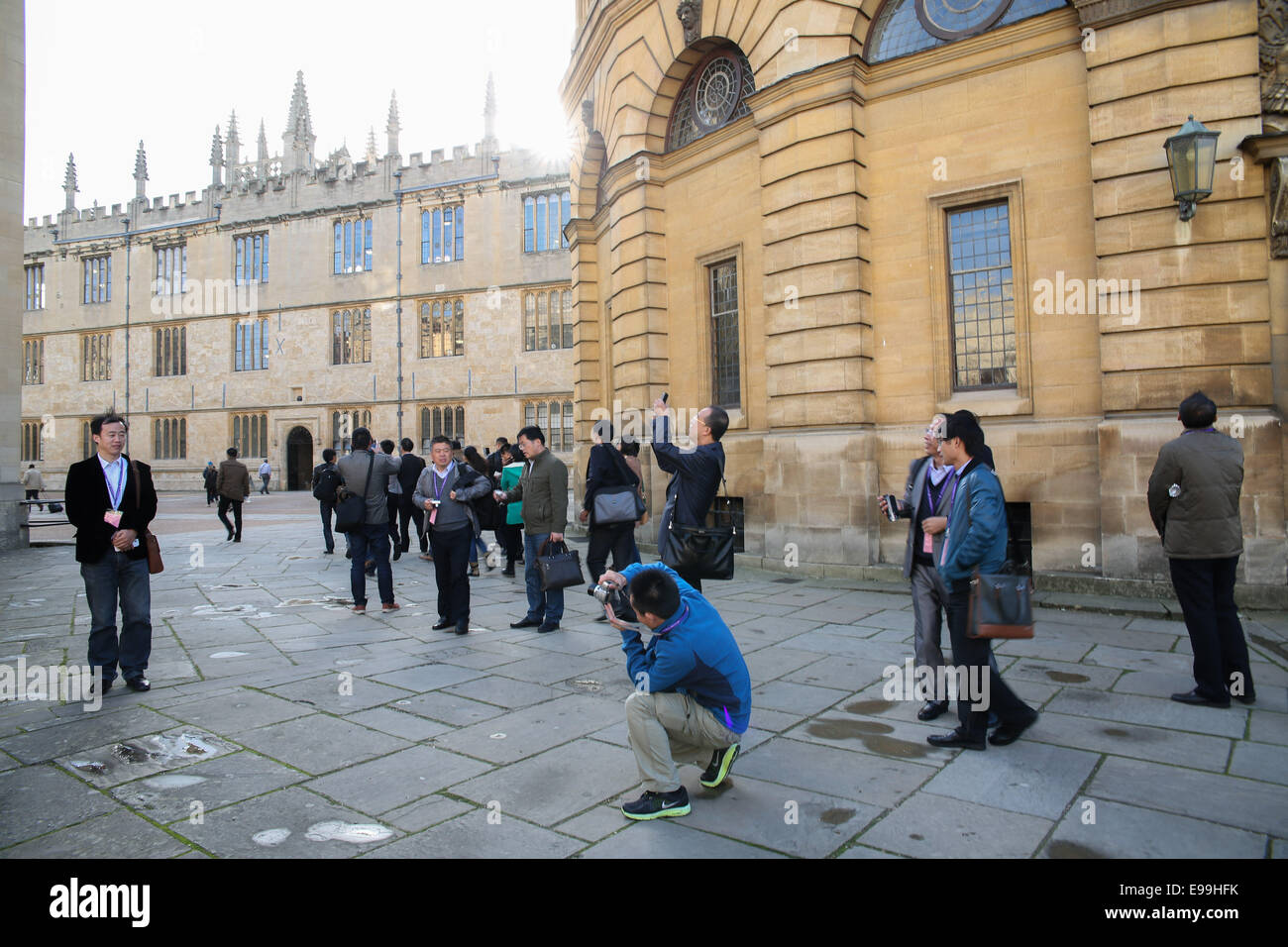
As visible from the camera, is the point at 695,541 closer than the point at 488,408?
Yes

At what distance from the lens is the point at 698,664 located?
3508 mm

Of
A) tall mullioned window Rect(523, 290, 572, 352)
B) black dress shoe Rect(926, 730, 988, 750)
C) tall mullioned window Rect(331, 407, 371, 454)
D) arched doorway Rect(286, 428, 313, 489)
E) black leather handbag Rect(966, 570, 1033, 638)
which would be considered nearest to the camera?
black leather handbag Rect(966, 570, 1033, 638)

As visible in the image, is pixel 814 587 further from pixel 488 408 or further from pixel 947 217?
pixel 488 408

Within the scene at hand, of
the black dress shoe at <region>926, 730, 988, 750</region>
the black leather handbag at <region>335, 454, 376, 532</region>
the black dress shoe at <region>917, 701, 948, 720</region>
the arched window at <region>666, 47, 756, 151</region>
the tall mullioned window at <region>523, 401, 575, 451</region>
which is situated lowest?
the black dress shoe at <region>926, 730, 988, 750</region>

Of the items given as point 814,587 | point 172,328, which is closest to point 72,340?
point 172,328

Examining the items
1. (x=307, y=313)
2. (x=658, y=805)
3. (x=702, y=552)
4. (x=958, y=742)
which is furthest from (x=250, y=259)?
(x=958, y=742)

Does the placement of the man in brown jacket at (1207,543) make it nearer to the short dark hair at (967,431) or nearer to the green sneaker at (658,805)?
the short dark hair at (967,431)

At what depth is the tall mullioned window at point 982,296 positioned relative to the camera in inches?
379

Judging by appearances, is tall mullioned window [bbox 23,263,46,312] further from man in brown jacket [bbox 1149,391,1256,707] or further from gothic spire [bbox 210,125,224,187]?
man in brown jacket [bbox 1149,391,1256,707]

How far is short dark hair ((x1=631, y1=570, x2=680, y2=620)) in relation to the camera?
134 inches

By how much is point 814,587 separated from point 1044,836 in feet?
21.0

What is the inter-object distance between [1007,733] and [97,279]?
56062 millimetres

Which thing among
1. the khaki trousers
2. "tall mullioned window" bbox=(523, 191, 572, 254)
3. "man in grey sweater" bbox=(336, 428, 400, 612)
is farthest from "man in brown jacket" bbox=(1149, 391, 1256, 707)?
"tall mullioned window" bbox=(523, 191, 572, 254)
